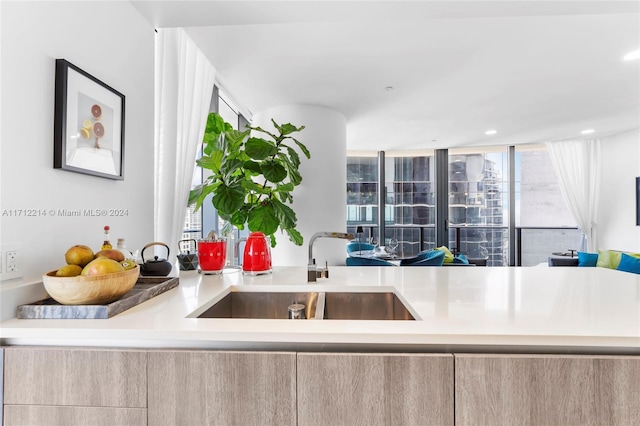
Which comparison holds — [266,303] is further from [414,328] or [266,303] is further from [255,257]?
[414,328]

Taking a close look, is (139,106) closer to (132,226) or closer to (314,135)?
(132,226)

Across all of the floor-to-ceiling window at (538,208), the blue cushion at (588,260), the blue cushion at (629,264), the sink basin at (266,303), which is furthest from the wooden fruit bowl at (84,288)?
the floor-to-ceiling window at (538,208)

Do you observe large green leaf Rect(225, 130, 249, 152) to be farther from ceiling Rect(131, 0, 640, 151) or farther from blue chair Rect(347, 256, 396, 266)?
blue chair Rect(347, 256, 396, 266)

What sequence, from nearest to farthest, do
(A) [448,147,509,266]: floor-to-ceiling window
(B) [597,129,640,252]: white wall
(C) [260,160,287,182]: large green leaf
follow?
(C) [260,160,287,182]: large green leaf
(B) [597,129,640,252]: white wall
(A) [448,147,509,266]: floor-to-ceiling window

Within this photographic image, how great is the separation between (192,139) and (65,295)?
5.00ft

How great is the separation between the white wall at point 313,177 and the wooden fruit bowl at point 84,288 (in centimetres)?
274

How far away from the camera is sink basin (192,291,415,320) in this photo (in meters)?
1.43

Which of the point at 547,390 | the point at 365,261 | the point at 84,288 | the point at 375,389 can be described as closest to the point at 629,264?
the point at 365,261

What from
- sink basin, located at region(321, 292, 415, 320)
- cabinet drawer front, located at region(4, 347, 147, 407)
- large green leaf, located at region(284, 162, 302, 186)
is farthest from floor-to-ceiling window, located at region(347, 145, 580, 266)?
cabinet drawer front, located at region(4, 347, 147, 407)

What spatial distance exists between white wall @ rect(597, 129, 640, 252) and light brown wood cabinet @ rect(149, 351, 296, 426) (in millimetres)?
6110

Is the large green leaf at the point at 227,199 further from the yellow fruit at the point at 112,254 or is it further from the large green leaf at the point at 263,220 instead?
the yellow fruit at the point at 112,254

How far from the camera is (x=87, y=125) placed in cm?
122

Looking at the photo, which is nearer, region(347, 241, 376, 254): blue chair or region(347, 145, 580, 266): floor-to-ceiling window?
region(347, 241, 376, 254): blue chair

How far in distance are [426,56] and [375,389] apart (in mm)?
2453
